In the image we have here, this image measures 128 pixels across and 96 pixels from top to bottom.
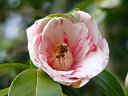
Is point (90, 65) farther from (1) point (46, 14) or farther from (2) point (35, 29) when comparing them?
(1) point (46, 14)

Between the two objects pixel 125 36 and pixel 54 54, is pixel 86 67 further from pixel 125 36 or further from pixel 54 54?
pixel 125 36

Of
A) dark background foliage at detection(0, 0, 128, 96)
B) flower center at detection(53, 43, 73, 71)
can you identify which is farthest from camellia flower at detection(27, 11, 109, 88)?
dark background foliage at detection(0, 0, 128, 96)

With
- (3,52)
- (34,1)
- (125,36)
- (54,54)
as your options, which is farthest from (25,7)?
(54,54)

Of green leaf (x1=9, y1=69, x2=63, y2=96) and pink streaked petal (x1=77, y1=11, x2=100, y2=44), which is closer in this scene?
green leaf (x1=9, y1=69, x2=63, y2=96)

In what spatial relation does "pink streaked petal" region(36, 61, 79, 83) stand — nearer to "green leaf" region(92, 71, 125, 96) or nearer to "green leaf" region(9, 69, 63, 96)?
"green leaf" region(9, 69, 63, 96)

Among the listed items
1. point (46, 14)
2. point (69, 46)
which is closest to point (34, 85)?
point (69, 46)

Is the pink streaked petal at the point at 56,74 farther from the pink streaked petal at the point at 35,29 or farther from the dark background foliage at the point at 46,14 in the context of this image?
→ the dark background foliage at the point at 46,14
